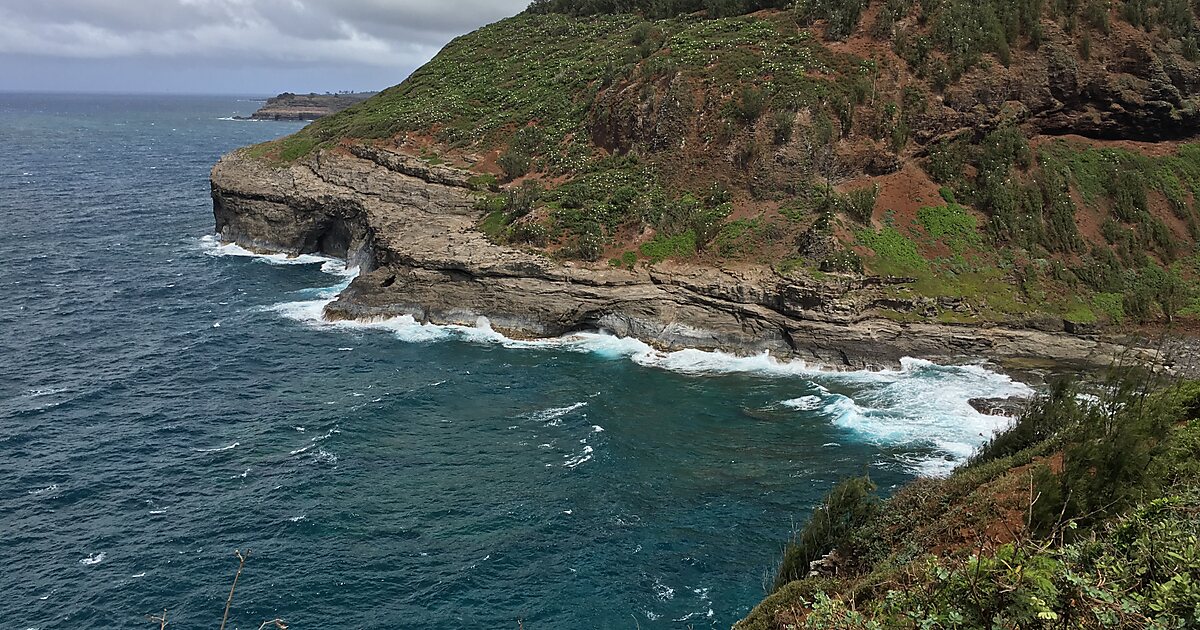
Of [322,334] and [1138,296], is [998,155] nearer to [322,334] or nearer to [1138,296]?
[1138,296]

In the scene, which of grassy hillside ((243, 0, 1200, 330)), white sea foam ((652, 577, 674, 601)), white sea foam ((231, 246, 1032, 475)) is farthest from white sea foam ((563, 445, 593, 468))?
grassy hillside ((243, 0, 1200, 330))

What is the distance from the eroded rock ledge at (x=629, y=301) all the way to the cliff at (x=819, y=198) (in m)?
0.17

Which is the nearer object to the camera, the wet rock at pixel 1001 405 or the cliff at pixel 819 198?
the wet rock at pixel 1001 405

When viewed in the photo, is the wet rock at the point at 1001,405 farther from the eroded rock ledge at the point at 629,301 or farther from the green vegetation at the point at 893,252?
the green vegetation at the point at 893,252

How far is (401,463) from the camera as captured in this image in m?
39.8

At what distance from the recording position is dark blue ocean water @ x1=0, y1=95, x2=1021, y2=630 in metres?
30.0

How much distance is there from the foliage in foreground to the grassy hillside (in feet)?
78.1

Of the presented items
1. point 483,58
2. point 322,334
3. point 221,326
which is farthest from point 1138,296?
point 483,58

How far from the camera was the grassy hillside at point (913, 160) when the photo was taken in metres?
57.0

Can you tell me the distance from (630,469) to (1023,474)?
1905 centimetres

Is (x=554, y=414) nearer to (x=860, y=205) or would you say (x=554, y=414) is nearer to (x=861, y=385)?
(x=861, y=385)

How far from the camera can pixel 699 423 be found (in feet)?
146

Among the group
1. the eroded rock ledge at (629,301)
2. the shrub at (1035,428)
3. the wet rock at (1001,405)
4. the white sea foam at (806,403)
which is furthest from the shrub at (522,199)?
the shrub at (1035,428)

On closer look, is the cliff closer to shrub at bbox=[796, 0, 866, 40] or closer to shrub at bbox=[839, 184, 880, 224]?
shrub at bbox=[839, 184, 880, 224]
